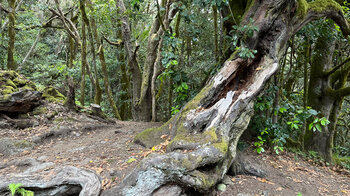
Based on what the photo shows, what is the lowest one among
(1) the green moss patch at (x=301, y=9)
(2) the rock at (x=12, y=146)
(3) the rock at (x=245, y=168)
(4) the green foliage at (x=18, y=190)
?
(3) the rock at (x=245, y=168)

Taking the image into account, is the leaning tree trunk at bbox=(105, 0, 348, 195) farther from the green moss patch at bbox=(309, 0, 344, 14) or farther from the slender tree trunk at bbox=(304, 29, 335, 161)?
the slender tree trunk at bbox=(304, 29, 335, 161)

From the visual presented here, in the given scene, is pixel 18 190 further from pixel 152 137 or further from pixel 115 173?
pixel 152 137

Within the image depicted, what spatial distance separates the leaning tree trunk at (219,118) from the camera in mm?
2465

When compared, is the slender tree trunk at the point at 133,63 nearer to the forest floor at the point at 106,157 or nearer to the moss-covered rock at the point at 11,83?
the forest floor at the point at 106,157

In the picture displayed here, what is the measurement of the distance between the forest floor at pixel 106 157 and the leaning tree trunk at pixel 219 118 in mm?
511

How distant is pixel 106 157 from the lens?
3551 mm

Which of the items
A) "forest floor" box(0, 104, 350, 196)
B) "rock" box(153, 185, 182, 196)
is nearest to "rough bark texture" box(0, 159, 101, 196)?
"forest floor" box(0, 104, 350, 196)

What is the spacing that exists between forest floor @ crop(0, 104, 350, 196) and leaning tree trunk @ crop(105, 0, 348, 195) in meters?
0.51

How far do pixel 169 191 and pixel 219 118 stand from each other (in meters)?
1.46

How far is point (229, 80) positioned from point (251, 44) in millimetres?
828

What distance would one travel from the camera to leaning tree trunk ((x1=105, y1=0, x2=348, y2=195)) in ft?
8.09

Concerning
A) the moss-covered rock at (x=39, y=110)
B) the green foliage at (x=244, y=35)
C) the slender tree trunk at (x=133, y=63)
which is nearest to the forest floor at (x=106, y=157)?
the moss-covered rock at (x=39, y=110)

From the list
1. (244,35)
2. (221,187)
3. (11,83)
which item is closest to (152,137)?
(221,187)

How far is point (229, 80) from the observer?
3.94 m
